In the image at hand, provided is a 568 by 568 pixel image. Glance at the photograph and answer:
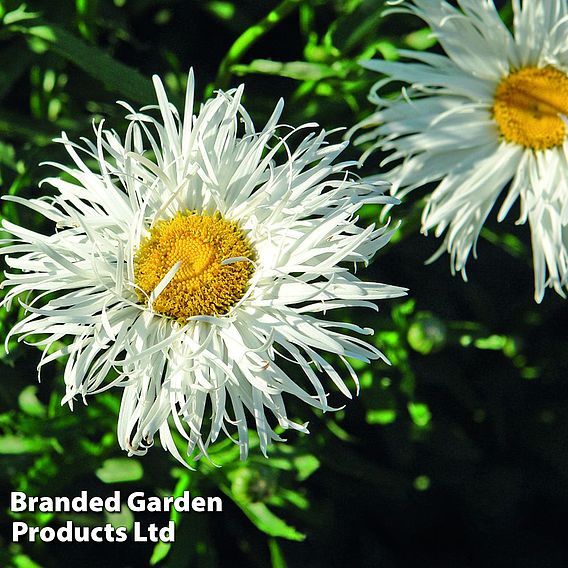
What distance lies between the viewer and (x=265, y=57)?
1563 mm

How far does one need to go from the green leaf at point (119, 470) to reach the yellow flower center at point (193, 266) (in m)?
0.34

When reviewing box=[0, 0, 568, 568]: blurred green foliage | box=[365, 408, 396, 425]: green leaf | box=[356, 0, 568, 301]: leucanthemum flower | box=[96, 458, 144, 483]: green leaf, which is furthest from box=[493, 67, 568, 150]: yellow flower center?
box=[96, 458, 144, 483]: green leaf

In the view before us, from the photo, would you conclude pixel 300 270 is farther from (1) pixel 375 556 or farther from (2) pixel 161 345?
(1) pixel 375 556

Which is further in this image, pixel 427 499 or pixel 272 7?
pixel 427 499

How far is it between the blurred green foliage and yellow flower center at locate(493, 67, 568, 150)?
0.18 m

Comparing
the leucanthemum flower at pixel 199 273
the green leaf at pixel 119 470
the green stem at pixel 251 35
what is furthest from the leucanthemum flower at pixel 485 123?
the green leaf at pixel 119 470

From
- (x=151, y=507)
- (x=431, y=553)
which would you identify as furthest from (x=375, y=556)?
(x=151, y=507)

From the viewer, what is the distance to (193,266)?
39.0 inches

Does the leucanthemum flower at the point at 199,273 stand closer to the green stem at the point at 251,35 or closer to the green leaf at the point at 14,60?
the green stem at the point at 251,35

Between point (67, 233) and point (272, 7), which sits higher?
point (272, 7)

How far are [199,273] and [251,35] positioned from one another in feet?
1.42

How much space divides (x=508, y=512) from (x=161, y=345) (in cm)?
94

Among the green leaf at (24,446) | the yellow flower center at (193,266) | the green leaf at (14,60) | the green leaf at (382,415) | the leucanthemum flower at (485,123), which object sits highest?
the green leaf at (14,60)

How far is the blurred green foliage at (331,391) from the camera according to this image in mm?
1232
